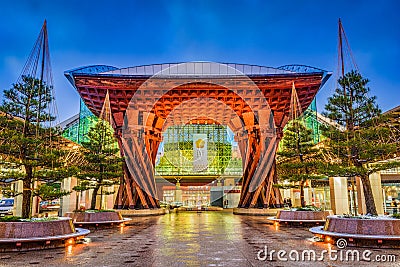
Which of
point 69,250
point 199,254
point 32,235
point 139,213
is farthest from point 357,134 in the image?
point 139,213

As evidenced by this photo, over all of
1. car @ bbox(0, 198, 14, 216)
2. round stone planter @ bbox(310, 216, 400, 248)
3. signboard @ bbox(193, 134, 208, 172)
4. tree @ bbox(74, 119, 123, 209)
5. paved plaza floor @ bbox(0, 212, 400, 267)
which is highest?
signboard @ bbox(193, 134, 208, 172)

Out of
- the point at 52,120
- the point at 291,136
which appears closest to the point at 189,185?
the point at 291,136

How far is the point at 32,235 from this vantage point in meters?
7.87

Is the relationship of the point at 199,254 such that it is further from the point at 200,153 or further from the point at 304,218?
the point at 200,153

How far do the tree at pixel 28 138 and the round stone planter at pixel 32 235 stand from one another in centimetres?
108

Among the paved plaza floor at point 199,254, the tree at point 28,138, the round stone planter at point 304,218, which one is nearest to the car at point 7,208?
the tree at point 28,138

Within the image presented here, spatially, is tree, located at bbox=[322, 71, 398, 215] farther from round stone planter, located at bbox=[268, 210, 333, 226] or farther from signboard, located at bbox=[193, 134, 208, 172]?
signboard, located at bbox=[193, 134, 208, 172]

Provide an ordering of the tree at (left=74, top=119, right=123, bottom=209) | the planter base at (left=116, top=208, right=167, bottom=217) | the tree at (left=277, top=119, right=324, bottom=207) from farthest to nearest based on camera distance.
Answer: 1. the planter base at (left=116, top=208, right=167, bottom=217)
2. the tree at (left=277, top=119, right=324, bottom=207)
3. the tree at (left=74, top=119, right=123, bottom=209)

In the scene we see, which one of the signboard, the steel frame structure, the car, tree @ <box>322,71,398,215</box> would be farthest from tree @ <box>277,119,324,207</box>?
the signboard

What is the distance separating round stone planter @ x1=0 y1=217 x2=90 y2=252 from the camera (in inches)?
298

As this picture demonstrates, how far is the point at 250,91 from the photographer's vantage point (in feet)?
69.6

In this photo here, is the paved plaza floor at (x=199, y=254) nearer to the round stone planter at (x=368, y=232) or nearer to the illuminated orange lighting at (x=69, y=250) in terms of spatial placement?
the illuminated orange lighting at (x=69, y=250)

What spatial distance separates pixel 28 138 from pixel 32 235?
2.55 meters

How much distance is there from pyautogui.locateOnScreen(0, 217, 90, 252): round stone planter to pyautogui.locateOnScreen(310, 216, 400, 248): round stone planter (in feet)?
22.2
